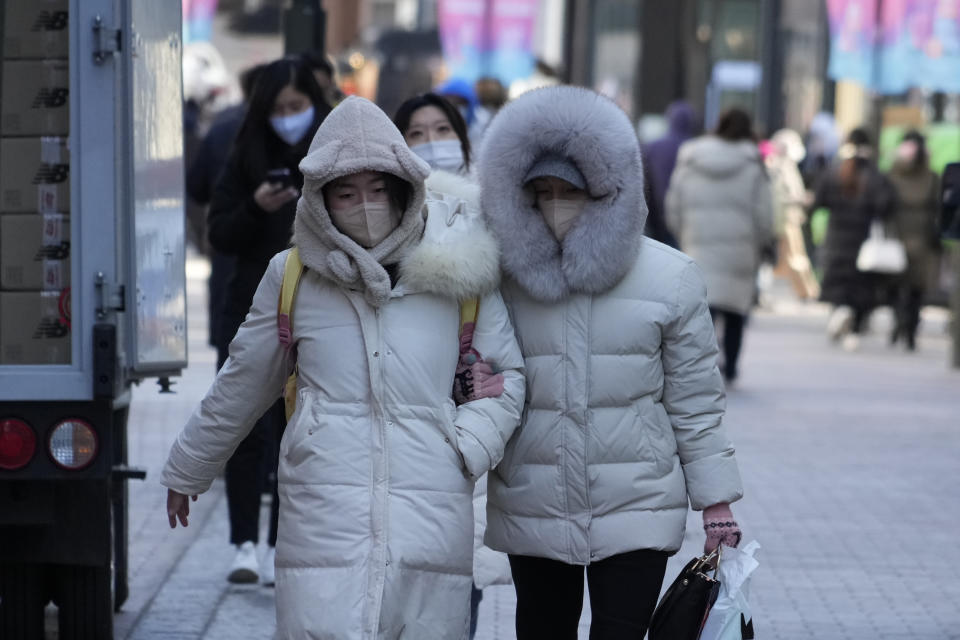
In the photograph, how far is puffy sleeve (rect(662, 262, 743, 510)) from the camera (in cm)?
430

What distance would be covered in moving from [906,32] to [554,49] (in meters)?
20.7

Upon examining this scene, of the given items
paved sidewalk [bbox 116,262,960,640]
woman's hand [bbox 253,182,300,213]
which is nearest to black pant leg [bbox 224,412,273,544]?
paved sidewalk [bbox 116,262,960,640]

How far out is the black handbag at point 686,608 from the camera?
13.8 ft

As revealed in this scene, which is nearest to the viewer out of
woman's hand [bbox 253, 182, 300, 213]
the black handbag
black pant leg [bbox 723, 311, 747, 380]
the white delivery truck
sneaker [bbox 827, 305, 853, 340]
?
the black handbag

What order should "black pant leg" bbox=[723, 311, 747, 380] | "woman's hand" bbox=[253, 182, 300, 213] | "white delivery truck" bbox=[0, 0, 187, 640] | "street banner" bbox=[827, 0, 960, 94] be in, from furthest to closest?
"street banner" bbox=[827, 0, 960, 94], "black pant leg" bbox=[723, 311, 747, 380], "woman's hand" bbox=[253, 182, 300, 213], "white delivery truck" bbox=[0, 0, 187, 640]

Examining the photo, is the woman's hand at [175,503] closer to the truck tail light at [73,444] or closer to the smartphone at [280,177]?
the truck tail light at [73,444]

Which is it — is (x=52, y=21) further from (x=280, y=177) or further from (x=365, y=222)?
(x=365, y=222)

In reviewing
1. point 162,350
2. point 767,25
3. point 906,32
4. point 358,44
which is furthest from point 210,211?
point 358,44

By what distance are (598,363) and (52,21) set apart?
7.35 feet

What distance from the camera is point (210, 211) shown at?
6.83 meters

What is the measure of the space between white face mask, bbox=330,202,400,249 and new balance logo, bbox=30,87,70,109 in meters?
1.77

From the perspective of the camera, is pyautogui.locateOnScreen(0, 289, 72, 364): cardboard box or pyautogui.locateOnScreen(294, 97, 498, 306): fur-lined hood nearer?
pyautogui.locateOnScreen(294, 97, 498, 306): fur-lined hood

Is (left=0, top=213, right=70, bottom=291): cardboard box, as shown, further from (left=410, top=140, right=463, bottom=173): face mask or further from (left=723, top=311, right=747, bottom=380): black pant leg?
(left=723, top=311, right=747, bottom=380): black pant leg

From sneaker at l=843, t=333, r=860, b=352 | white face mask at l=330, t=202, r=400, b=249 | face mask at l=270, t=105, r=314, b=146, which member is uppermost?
face mask at l=270, t=105, r=314, b=146
